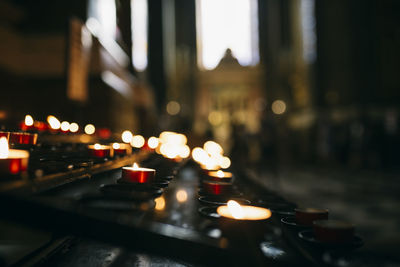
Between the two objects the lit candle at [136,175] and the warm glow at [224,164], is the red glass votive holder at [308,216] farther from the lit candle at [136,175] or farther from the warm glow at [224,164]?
the warm glow at [224,164]

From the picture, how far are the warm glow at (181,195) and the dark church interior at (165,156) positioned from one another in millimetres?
11

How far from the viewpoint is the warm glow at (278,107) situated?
19984 millimetres

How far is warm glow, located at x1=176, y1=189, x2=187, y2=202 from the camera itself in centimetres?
128

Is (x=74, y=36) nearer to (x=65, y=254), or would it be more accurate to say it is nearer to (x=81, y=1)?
(x=81, y=1)

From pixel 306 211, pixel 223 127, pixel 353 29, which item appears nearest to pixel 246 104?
pixel 223 127

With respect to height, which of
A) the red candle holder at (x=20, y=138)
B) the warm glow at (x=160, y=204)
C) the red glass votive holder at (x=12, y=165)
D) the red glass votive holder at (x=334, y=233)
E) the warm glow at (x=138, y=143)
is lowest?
the warm glow at (x=160, y=204)

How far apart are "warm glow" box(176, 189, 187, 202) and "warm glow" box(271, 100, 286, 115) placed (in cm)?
1896

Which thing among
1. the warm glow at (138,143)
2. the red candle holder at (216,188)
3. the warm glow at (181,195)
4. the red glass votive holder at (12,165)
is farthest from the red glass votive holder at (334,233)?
the warm glow at (138,143)

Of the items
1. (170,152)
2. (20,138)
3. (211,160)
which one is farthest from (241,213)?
(170,152)

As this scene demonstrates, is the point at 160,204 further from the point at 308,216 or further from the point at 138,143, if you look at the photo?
the point at 138,143

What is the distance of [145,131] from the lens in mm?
7406

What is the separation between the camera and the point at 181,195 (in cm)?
139

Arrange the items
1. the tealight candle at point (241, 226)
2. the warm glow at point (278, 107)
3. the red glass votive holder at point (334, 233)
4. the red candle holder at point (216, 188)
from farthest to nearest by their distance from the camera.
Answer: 1. the warm glow at point (278, 107)
2. the red candle holder at point (216, 188)
3. the red glass votive holder at point (334, 233)
4. the tealight candle at point (241, 226)

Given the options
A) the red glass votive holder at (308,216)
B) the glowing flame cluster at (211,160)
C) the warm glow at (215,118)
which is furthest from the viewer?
the warm glow at (215,118)
